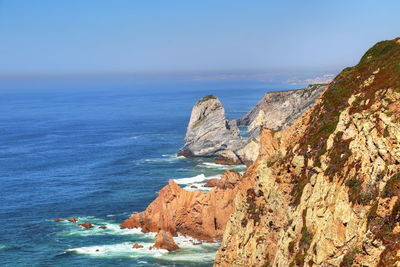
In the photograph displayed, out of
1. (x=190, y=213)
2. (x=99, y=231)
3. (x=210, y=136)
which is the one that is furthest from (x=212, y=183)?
(x=210, y=136)

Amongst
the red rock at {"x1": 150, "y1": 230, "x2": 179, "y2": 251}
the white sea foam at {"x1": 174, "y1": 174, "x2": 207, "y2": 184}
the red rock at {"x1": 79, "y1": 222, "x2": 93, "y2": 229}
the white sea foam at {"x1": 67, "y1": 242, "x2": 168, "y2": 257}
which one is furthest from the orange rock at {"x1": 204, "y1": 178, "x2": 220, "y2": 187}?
the red rock at {"x1": 150, "y1": 230, "x2": 179, "y2": 251}

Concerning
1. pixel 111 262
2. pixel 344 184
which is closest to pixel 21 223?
pixel 111 262

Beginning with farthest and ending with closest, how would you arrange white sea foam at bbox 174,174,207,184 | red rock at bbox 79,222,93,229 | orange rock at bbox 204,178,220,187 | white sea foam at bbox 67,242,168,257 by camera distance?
white sea foam at bbox 174,174,207,184 < orange rock at bbox 204,178,220,187 < red rock at bbox 79,222,93,229 < white sea foam at bbox 67,242,168,257

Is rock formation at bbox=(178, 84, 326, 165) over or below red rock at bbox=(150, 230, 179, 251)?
over

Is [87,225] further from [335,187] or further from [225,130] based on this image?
[225,130]

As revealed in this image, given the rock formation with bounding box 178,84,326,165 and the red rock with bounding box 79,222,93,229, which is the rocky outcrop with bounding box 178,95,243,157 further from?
the red rock with bounding box 79,222,93,229

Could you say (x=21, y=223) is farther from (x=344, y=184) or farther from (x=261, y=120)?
(x=261, y=120)

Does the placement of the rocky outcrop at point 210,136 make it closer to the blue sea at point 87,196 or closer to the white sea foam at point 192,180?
the blue sea at point 87,196

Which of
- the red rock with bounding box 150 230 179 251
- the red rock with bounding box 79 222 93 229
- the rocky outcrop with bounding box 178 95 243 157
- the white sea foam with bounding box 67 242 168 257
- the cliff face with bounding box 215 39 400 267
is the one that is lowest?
the white sea foam with bounding box 67 242 168 257
